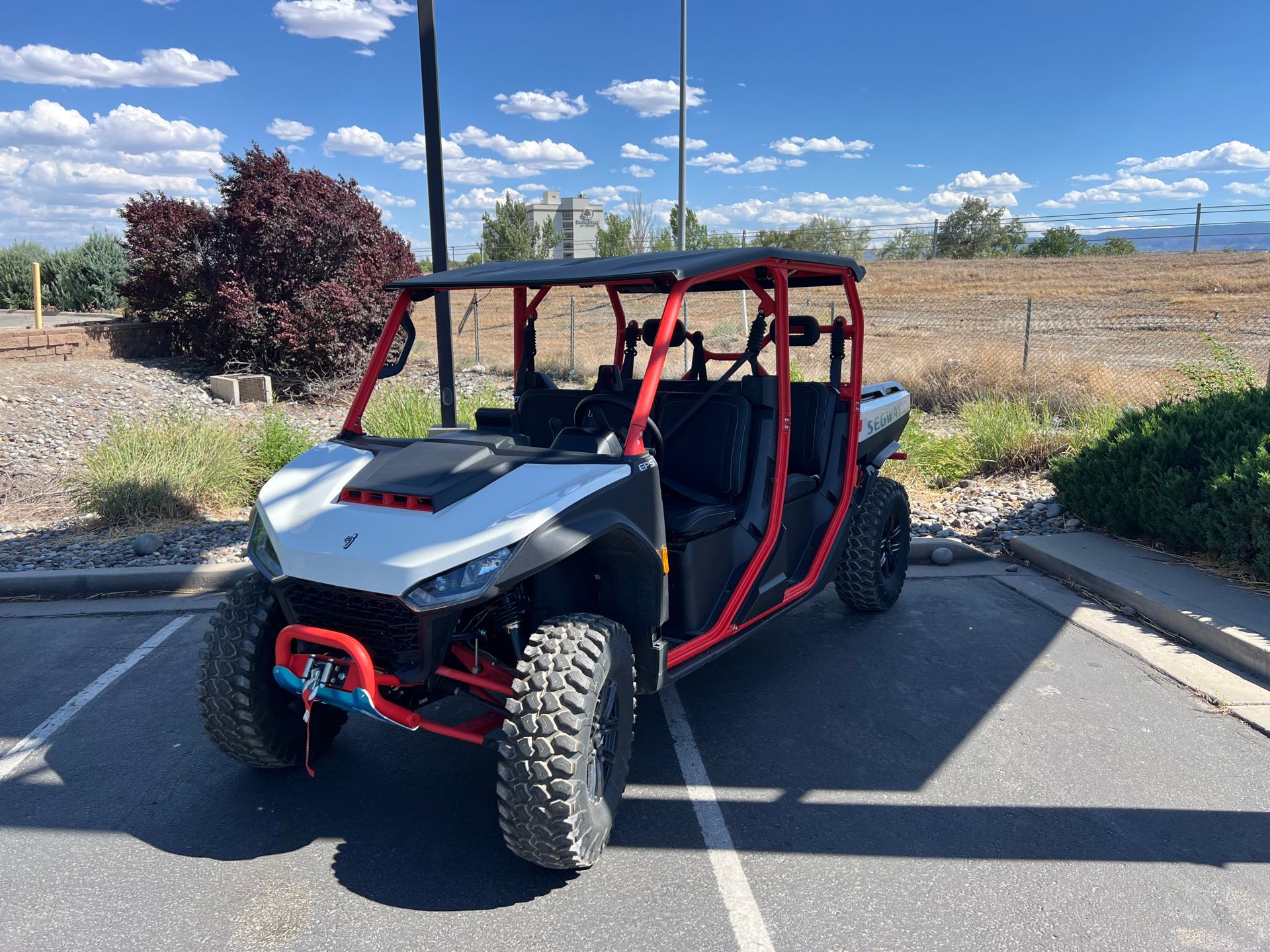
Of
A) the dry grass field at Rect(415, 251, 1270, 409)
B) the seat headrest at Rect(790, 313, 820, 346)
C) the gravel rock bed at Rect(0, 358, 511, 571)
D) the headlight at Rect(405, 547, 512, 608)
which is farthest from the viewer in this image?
the dry grass field at Rect(415, 251, 1270, 409)

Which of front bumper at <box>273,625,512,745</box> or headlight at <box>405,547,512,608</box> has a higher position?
headlight at <box>405,547,512,608</box>

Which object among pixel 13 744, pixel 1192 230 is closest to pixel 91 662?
pixel 13 744

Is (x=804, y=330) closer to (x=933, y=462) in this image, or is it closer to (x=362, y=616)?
(x=362, y=616)

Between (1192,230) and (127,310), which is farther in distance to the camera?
(1192,230)

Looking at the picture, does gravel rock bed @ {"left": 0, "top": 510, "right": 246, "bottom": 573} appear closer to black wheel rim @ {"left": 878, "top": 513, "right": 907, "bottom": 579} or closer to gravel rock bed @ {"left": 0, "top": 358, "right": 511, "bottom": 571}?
gravel rock bed @ {"left": 0, "top": 358, "right": 511, "bottom": 571}

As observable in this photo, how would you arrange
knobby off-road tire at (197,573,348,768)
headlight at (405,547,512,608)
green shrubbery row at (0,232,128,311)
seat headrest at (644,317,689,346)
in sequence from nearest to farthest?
headlight at (405,547,512,608) → knobby off-road tire at (197,573,348,768) → seat headrest at (644,317,689,346) → green shrubbery row at (0,232,128,311)

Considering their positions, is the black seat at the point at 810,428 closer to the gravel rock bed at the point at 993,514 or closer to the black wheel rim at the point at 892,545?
the black wheel rim at the point at 892,545

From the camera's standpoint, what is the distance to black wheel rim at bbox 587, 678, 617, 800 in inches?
105

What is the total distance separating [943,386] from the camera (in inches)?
436

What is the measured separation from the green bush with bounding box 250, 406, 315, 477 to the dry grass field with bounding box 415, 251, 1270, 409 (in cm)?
274

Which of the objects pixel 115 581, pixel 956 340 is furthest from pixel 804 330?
pixel 956 340

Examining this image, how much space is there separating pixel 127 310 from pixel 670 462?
1195 cm

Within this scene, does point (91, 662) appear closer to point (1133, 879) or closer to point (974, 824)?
point (974, 824)

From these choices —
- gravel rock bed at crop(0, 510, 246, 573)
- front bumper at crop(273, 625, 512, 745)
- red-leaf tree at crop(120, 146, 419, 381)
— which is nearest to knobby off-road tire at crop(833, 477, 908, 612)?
front bumper at crop(273, 625, 512, 745)
